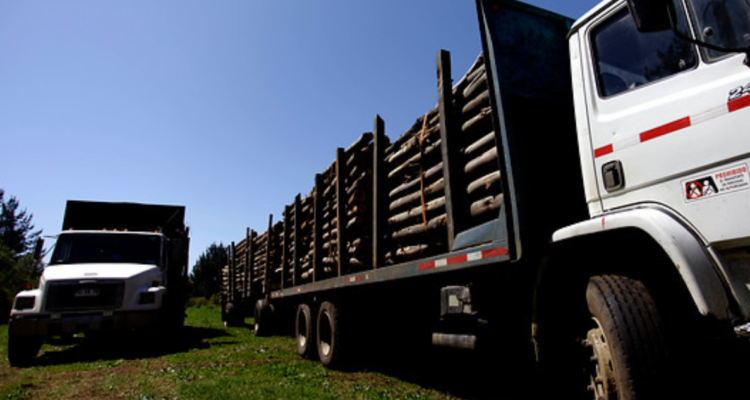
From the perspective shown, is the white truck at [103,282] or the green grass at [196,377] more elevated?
the white truck at [103,282]

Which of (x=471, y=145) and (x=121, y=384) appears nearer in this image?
(x=471, y=145)

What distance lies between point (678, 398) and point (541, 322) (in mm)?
995

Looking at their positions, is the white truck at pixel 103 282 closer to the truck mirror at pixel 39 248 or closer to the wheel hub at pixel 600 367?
the truck mirror at pixel 39 248

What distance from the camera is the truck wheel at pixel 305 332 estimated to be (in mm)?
7871

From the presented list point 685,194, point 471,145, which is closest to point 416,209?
point 471,145

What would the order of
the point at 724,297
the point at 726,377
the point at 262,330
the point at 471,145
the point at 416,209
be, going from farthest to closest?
the point at 262,330, the point at 416,209, the point at 471,145, the point at 726,377, the point at 724,297

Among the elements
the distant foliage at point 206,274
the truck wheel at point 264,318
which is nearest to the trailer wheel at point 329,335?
the truck wheel at point 264,318

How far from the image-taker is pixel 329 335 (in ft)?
24.2

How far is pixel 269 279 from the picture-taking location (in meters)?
12.7

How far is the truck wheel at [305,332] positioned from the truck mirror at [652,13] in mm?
6776

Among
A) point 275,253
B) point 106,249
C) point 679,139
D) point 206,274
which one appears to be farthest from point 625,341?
point 206,274

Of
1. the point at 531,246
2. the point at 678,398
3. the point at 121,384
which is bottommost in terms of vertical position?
the point at 121,384

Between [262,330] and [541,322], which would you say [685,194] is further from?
[262,330]

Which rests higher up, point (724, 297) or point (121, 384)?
point (724, 297)
